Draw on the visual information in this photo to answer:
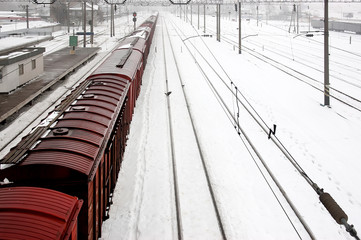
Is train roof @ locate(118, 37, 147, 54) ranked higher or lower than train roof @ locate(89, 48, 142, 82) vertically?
higher

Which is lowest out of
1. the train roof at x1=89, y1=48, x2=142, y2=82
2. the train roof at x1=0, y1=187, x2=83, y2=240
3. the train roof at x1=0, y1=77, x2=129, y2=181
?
the train roof at x1=0, y1=187, x2=83, y2=240

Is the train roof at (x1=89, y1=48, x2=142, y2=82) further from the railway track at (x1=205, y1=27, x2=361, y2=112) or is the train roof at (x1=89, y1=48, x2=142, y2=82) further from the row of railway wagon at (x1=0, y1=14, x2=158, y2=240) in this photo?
the railway track at (x1=205, y1=27, x2=361, y2=112)

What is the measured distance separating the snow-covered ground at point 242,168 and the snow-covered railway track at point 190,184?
6cm

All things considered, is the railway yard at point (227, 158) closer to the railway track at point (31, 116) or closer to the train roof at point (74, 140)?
the railway track at point (31, 116)

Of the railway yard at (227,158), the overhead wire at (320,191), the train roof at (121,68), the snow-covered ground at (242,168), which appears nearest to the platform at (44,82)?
the railway yard at (227,158)

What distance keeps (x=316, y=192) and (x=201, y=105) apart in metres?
10.9

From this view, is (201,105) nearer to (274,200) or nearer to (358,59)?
(274,200)

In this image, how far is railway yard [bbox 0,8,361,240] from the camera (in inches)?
368

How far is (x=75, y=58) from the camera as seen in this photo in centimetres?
3453

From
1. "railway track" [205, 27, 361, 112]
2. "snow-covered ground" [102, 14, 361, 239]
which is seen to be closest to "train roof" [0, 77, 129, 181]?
"snow-covered ground" [102, 14, 361, 239]

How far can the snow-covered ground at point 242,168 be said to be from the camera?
933cm

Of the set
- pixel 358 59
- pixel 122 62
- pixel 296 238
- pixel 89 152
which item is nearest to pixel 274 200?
pixel 296 238

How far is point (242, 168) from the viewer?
12.7 meters

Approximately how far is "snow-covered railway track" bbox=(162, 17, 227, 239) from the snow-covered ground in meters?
0.06
